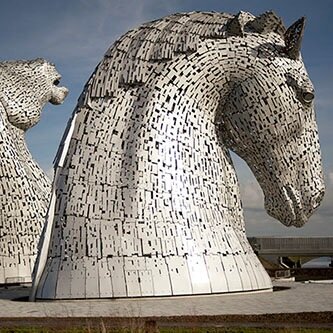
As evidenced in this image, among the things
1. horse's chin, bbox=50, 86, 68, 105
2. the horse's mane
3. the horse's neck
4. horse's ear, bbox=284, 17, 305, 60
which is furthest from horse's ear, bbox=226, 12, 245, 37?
horse's chin, bbox=50, 86, 68, 105

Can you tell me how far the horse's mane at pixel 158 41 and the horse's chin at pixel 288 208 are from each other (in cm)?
299

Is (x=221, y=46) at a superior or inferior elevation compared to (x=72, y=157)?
superior

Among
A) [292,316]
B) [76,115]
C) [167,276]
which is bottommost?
[292,316]

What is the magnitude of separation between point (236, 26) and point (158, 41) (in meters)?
1.39

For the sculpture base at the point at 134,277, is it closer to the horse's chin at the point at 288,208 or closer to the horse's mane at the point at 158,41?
the horse's chin at the point at 288,208

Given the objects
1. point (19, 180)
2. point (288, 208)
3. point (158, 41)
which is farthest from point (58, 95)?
point (288, 208)

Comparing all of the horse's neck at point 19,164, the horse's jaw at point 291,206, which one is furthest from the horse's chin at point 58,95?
the horse's jaw at point 291,206

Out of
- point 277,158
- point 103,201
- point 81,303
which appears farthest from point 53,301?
point 277,158

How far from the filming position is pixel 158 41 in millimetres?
11656

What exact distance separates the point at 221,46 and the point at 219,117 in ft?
4.21

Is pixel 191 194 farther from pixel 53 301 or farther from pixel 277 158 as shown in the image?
pixel 53 301

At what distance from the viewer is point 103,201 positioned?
10.5 metres

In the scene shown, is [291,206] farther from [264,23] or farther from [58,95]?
[58,95]

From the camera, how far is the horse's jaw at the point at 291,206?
1207 centimetres
